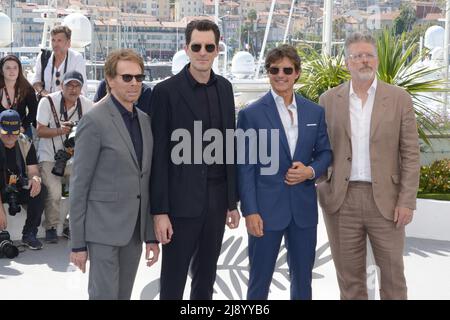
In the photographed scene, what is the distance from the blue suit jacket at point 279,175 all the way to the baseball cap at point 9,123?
2786 millimetres

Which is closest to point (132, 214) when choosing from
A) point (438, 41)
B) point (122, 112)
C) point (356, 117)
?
point (122, 112)

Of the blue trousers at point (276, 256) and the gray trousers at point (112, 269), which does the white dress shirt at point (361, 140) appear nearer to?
the blue trousers at point (276, 256)

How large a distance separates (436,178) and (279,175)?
4.09 m

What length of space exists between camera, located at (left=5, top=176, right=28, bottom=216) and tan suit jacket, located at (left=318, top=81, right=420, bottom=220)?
10.5ft

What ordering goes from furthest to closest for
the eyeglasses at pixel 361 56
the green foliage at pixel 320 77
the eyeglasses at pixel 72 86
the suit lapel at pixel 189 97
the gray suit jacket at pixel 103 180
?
the green foliage at pixel 320 77 → the eyeglasses at pixel 72 86 → the eyeglasses at pixel 361 56 → the suit lapel at pixel 189 97 → the gray suit jacket at pixel 103 180

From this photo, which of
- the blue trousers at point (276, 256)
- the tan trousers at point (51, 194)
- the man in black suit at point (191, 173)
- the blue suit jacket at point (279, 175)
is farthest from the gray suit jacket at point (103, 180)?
the tan trousers at point (51, 194)

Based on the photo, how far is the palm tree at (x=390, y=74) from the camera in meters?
7.15

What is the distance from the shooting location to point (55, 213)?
655 cm

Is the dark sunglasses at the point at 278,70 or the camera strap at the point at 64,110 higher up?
the dark sunglasses at the point at 278,70

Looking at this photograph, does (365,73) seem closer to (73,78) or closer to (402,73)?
(73,78)

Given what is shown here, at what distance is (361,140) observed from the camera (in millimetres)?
3990

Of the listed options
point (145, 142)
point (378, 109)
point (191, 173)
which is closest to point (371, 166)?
point (378, 109)

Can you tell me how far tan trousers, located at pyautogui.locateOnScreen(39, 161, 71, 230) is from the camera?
6.53 m

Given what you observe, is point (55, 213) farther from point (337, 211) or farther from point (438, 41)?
point (438, 41)
